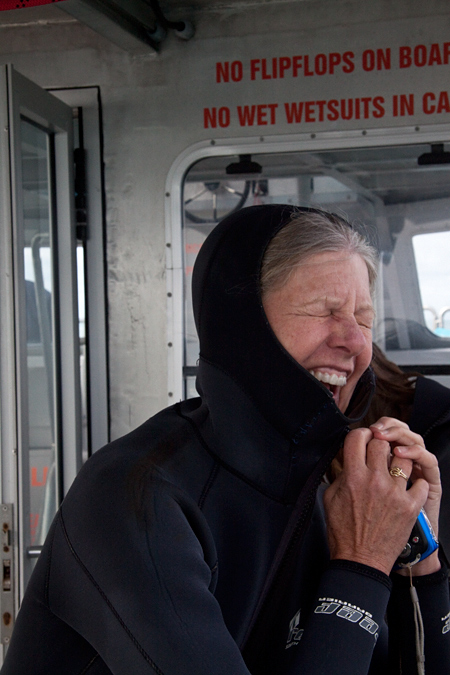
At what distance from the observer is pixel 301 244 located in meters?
1.36

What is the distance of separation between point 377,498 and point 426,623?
31 centimetres

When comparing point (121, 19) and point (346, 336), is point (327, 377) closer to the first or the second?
point (346, 336)

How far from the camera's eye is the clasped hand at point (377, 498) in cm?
126

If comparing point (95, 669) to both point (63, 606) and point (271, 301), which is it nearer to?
point (63, 606)

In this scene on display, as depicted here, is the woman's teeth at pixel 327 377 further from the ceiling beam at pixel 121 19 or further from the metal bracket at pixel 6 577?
the ceiling beam at pixel 121 19

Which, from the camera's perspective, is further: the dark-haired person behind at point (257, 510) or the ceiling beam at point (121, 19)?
the ceiling beam at point (121, 19)

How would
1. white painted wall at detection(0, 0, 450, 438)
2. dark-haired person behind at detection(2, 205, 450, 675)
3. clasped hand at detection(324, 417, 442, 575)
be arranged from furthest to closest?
white painted wall at detection(0, 0, 450, 438)
clasped hand at detection(324, 417, 442, 575)
dark-haired person behind at detection(2, 205, 450, 675)

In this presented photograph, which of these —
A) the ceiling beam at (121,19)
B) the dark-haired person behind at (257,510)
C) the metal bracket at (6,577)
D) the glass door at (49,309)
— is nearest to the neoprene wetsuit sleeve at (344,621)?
the dark-haired person behind at (257,510)

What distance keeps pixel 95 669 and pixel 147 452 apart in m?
0.36

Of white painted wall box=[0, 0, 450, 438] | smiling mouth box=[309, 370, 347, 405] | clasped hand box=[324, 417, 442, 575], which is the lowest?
clasped hand box=[324, 417, 442, 575]

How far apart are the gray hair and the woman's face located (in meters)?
0.01

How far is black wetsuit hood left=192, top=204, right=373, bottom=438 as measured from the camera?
1.29 m

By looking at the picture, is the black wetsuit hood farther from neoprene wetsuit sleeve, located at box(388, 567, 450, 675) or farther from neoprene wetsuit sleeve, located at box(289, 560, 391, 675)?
neoprene wetsuit sleeve, located at box(388, 567, 450, 675)

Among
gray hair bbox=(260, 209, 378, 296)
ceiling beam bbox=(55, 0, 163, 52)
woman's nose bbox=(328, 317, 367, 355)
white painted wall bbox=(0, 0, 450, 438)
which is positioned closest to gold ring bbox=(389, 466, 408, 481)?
woman's nose bbox=(328, 317, 367, 355)
